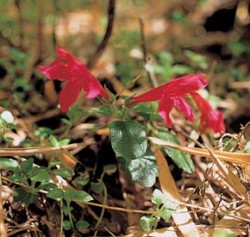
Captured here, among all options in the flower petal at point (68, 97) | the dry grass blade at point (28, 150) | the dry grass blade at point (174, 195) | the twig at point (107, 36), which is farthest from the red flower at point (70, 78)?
the twig at point (107, 36)

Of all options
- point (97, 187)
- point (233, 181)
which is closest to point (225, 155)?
point (233, 181)

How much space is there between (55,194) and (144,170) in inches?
7.7

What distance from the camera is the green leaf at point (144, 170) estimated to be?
117cm

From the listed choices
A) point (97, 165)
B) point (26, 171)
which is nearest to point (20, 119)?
point (97, 165)

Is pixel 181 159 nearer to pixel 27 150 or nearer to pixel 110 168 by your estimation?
pixel 110 168

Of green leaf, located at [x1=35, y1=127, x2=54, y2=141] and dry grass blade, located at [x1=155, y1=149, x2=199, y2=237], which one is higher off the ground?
green leaf, located at [x1=35, y1=127, x2=54, y2=141]

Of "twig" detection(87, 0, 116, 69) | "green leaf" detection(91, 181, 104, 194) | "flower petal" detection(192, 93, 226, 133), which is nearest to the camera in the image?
"green leaf" detection(91, 181, 104, 194)

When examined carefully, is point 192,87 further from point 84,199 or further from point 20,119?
point 20,119

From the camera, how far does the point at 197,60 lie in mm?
1777

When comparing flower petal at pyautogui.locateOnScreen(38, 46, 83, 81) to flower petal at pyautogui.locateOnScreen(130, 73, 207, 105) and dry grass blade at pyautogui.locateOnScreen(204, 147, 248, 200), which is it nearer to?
flower petal at pyautogui.locateOnScreen(130, 73, 207, 105)

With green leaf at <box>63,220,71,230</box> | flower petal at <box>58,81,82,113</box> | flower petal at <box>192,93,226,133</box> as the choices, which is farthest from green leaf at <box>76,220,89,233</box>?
flower petal at <box>192,93,226,133</box>

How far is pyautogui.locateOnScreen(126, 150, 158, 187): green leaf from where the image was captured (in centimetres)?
117

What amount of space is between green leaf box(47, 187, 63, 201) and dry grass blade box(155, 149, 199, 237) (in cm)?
25

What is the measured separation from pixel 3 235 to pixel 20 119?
50 cm
